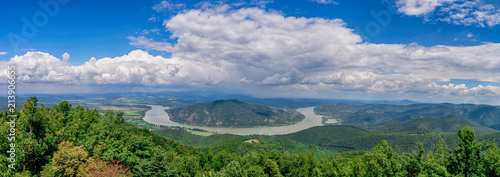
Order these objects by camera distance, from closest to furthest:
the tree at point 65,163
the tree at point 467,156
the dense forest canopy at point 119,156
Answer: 1. the tree at point 467,156
2. the dense forest canopy at point 119,156
3. the tree at point 65,163

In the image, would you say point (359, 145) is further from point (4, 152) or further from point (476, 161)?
point (4, 152)

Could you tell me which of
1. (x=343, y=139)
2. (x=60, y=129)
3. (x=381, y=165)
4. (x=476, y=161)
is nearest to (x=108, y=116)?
(x=60, y=129)

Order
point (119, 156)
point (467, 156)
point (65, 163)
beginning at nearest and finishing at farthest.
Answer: point (467, 156), point (65, 163), point (119, 156)

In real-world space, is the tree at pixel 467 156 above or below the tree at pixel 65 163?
above

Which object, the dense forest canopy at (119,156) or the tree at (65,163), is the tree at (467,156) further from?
the tree at (65,163)

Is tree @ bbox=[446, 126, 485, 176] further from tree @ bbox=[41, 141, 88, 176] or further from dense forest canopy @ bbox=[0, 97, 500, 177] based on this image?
tree @ bbox=[41, 141, 88, 176]

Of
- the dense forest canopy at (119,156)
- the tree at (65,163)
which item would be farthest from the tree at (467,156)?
the tree at (65,163)

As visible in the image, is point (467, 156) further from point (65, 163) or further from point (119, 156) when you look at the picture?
point (65, 163)

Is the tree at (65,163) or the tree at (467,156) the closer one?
the tree at (467,156)

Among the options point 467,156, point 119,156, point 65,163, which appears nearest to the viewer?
point 467,156

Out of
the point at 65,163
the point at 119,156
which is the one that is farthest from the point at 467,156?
the point at 65,163

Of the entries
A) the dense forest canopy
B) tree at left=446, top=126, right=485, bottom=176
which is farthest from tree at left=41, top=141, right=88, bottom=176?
tree at left=446, top=126, right=485, bottom=176

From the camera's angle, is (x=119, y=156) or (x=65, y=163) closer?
(x=65, y=163)
